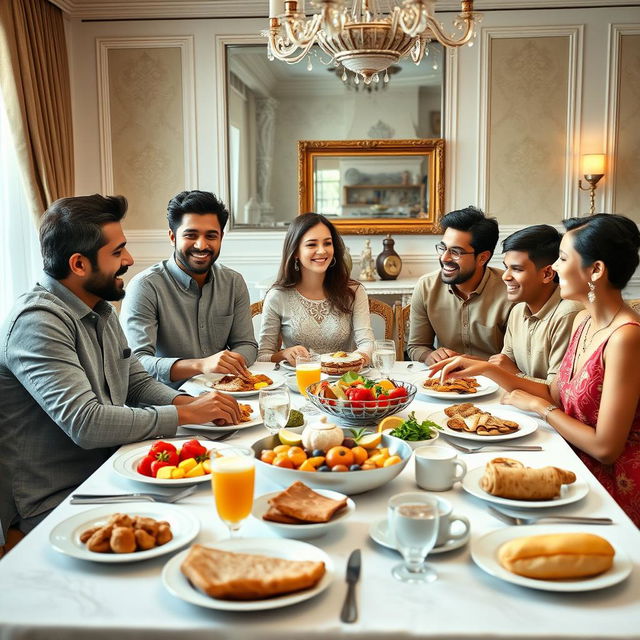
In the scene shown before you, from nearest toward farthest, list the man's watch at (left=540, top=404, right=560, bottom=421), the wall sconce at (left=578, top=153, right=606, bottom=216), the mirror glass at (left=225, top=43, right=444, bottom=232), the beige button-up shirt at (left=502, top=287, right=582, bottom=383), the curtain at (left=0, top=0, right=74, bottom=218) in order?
the man's watch at (left=540, top=404, right=560, bottom=421) < the beige button-up shirt at (left=502, top=287, right=582, bottom=383) < the curtain at (left=0, top=0, right=74, bottom=218) < the wall sconce at (left=578, top=153, right=606, bottom=216) < the mirror glass at (left=225, top=43, right=444, bottom=232)

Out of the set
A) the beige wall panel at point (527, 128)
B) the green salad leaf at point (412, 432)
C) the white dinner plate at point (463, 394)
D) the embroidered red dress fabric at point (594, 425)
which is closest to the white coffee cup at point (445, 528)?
the green salad leaf at point (412, 432)

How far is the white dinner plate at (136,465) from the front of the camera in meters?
1.46

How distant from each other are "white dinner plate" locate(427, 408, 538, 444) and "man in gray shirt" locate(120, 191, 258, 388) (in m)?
1.07

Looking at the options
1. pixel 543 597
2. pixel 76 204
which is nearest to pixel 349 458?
pixel 543 597

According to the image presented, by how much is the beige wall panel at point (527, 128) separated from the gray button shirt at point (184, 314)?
9.44 ft

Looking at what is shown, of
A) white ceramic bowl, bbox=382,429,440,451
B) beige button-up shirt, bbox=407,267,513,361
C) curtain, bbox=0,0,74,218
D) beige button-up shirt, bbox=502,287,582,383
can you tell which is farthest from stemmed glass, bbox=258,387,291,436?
curtain, bbox=0,0,74,218

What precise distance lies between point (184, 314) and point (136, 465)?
A: 137 cm

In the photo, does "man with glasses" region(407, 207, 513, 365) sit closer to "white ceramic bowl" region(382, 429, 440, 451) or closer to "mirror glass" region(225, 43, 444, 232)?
"white ceramic bowl" region(382, 429, 440, 451)

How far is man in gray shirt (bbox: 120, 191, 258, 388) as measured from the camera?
9.21 ft

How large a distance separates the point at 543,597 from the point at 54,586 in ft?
2.31

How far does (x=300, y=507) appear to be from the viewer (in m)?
1.24

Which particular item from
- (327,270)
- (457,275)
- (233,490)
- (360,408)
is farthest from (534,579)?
(327,270)

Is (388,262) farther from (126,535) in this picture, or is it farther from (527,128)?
(126,535)

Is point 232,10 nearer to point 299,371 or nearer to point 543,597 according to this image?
point 299,371
